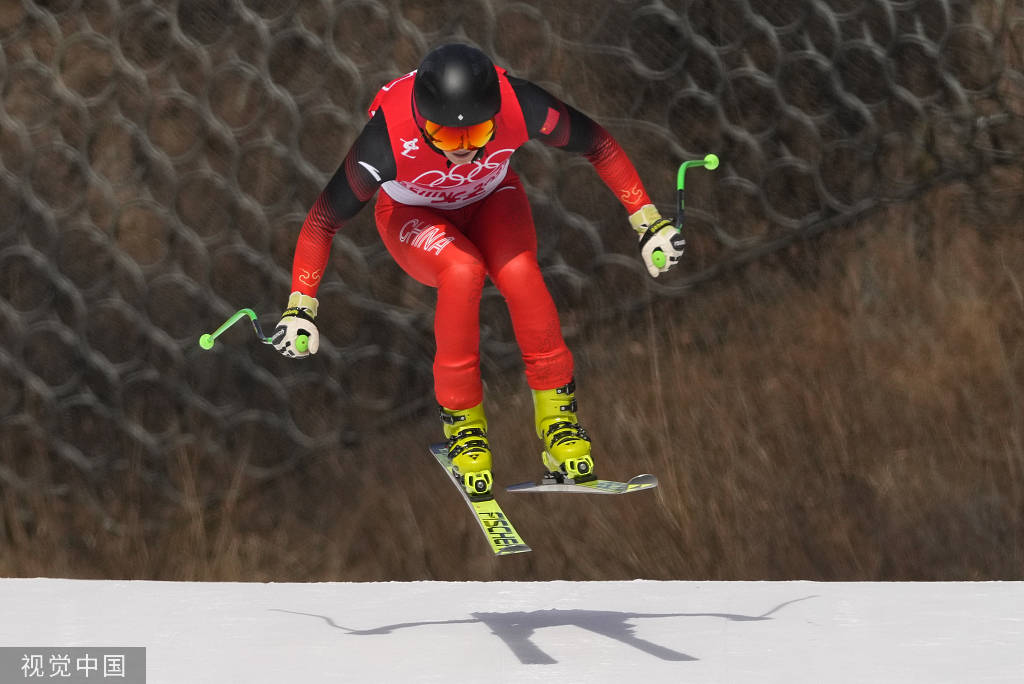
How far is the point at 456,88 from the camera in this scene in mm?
2932

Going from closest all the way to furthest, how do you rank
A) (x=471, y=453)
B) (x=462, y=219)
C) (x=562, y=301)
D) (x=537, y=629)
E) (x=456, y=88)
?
1. (x=456, y=88)
2. (x=471, y=453)
3. (x=462, y=219)
4. (x=537, y=629)
5. (x=562, y=301)

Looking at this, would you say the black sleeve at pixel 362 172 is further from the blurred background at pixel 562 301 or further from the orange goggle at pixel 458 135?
the blurred background at pixel 562 301

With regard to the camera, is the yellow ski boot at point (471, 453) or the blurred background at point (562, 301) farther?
the blurred background at point (562, 301)

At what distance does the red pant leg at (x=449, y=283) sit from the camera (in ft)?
10.1

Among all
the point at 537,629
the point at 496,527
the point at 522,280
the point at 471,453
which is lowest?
the point at 537,629

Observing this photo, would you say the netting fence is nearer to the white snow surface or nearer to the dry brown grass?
the dry brown grass

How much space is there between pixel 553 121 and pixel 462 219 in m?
0.32

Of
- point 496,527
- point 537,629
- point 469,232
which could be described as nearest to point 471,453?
point 496,527

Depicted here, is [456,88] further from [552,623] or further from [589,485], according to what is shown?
[552,623]

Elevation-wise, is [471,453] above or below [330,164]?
below

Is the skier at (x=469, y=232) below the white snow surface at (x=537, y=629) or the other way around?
the other way around

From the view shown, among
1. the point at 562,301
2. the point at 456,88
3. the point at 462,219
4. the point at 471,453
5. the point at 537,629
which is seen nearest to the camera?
the point at 456,88

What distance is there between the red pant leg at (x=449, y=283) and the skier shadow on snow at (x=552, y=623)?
70cm

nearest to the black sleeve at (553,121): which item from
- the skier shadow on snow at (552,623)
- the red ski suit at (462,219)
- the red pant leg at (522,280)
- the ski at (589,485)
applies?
the red ski suit at (462,219)
